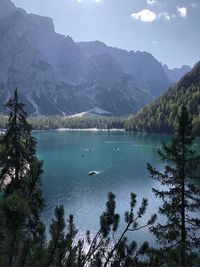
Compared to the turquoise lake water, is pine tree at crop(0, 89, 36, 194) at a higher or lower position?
higher

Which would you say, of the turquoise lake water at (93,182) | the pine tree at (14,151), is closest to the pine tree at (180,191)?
the pine tree at (14,151)

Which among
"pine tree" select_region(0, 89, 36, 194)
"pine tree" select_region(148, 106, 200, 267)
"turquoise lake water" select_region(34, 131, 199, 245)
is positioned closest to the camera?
"pine tree" select_region(148, 106, 200, 267)

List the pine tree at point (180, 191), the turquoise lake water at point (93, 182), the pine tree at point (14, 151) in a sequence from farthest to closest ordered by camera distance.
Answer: the turquoise lake water at point (93, 182) → the pine tree at point (14, 151) → the pine tree at point (180, 191)

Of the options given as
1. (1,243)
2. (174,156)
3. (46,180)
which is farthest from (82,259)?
(46,180)

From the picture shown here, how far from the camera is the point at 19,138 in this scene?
34.3 metres

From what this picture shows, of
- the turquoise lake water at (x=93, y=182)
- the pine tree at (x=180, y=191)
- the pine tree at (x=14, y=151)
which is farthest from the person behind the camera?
the turquoise lake water at (x=93, y=182)

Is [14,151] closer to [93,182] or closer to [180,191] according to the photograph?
[180,191]

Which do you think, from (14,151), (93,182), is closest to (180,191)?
(14,151)

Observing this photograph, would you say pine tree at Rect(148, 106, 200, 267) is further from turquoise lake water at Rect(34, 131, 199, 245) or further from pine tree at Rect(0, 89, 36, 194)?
turquoise lake water at Rect(34, 131, 199, 245)

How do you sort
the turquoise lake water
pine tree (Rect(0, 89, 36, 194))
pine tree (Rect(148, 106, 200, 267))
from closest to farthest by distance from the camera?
pine tree (Rect(148, 106, 200, 267))
pine tree (Rect(0, 89, 36, 194))
the turquoise lake water

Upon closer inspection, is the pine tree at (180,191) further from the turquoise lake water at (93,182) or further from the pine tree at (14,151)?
the turquoise lake water at (93,182)

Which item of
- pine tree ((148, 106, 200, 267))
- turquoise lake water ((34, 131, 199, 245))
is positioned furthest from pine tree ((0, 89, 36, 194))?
turquoise lake water ((34, 131, 199, 245))

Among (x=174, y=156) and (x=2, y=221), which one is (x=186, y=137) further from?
(x=2, y=221)

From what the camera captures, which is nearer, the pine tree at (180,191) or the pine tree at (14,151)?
the pine tree at (180,191)
